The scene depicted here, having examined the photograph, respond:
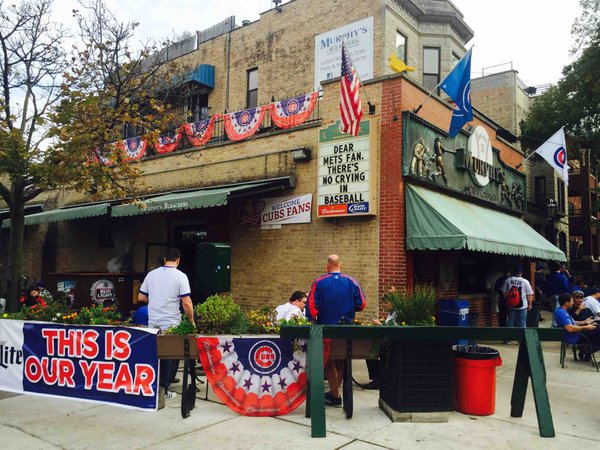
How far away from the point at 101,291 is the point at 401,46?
46.5ft

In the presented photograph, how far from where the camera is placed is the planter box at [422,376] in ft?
16.6

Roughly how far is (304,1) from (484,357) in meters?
18.1

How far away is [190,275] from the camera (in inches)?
550

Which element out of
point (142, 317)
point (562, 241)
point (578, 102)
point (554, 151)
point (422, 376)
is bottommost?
point (422, 376)

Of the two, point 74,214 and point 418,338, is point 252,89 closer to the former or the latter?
point 74,214

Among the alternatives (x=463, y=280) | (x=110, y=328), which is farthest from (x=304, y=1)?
(x=110, y=328)

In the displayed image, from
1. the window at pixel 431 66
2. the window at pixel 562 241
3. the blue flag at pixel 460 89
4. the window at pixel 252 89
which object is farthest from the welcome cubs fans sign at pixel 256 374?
the window at pixel 562 241

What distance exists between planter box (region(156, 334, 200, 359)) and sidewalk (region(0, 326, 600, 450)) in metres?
0.69

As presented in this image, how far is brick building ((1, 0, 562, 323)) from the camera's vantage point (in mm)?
9617

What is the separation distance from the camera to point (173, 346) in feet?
16.8

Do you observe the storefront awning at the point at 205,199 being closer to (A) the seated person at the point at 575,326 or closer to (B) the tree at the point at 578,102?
(A) the seated person at the point at 575,326

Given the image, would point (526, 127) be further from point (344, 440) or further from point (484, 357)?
point (344, 440)

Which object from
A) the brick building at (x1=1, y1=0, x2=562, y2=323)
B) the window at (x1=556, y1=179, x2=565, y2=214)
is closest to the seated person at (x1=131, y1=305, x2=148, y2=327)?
the brick building at (x1=1, y1=0, x2=562, y2=323)

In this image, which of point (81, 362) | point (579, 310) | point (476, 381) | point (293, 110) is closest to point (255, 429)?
point (81, 362)
